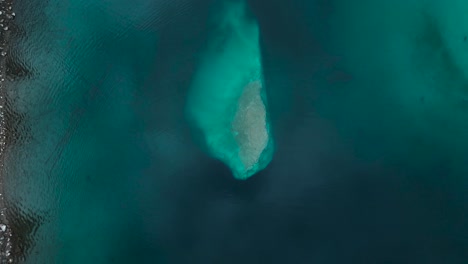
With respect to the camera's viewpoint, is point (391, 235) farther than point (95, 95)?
No

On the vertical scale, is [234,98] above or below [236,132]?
above

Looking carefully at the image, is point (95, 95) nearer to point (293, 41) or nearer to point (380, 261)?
point (293, 41)

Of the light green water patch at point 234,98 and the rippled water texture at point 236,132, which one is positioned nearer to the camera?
the rippled water texture at point 236,132

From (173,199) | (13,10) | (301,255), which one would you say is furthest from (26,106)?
(301,255)

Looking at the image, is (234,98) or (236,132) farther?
(234,98)
